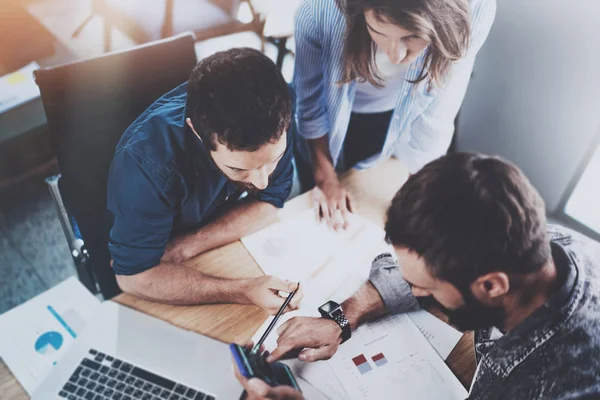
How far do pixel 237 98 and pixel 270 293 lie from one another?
399mm

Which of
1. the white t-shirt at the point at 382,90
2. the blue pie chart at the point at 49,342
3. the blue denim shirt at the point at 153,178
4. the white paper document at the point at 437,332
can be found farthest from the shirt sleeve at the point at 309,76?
the blue pie chart at the point at 49,342

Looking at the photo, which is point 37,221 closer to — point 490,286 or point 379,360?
point 379,360

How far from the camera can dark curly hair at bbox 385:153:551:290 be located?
2.24 ft

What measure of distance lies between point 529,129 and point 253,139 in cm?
136

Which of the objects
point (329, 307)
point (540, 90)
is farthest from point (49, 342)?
point (540, 90)

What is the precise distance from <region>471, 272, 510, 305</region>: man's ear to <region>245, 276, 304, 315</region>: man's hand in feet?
1.16

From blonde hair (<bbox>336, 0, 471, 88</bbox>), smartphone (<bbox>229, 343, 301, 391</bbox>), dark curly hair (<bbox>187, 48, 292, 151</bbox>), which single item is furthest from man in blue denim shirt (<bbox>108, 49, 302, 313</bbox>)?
blonde hair (<bbox>336, 0, 471, 88</bbox>)

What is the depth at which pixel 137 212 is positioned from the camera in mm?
873

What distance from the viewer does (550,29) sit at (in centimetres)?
152

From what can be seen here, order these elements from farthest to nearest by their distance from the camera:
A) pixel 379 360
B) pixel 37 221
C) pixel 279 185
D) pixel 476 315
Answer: pixel 37 221 → pixel 279 185 → pixel 379 360 → pixel 476 315

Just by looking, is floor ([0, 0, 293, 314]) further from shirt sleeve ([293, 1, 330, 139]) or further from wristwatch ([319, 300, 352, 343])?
wristwatch ([319, 300, 352, 343])

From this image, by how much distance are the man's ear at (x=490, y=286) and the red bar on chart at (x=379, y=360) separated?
0.78ft

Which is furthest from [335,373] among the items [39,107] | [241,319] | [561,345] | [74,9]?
[74,9]

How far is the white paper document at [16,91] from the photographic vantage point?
1204 millimetres
